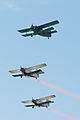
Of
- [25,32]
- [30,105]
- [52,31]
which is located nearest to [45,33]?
[52,31]

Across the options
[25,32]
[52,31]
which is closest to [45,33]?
[52,31]

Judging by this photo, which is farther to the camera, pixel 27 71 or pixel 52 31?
pixel 52 31

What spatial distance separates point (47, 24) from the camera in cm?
18625

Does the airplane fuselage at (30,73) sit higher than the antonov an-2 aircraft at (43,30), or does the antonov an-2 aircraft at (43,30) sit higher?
the antonov an-2 aircraft at (43,30)

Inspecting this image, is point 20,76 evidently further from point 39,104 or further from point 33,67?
point 39,104

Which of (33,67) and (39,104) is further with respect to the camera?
(39,104)

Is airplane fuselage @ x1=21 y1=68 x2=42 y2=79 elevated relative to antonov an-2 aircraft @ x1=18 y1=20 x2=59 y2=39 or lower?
lower

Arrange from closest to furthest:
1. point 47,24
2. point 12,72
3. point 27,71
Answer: point 27,71, point 12,72, point 47,24

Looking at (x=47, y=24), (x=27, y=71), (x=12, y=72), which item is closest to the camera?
(x=27, y=71)

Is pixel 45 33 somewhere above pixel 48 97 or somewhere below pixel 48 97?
above

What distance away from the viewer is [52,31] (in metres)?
183

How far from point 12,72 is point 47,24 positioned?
28006 mm

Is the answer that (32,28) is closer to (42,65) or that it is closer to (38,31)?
(38,31)

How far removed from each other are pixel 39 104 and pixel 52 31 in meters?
31.1
